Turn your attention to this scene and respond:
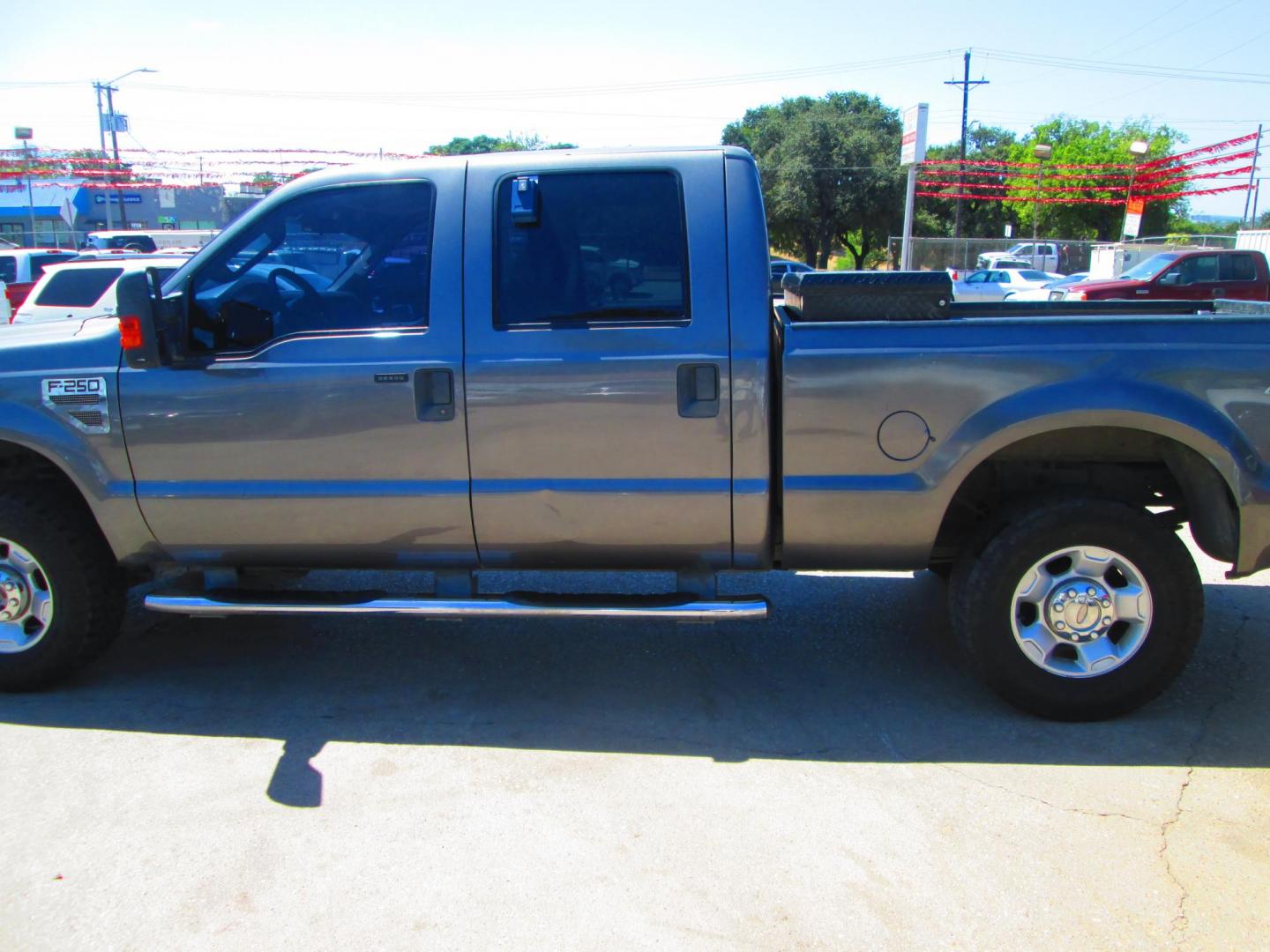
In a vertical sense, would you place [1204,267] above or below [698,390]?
above

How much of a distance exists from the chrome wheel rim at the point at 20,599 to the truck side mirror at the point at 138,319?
1.03 metres

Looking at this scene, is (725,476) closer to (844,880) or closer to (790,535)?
(790,535)

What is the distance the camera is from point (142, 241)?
2580cm

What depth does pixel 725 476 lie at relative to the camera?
12.1 feet

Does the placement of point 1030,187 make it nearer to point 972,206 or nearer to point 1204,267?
point 972,206

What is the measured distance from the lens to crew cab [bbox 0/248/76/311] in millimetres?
17906

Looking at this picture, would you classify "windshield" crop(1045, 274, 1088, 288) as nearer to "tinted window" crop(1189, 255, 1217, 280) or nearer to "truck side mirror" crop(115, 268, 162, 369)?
"tinted window" crop(1189, 255, 1217, 280)

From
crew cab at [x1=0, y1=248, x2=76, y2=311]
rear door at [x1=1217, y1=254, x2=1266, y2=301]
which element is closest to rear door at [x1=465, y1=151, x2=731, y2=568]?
crew cab at [x1=0, y1=248, x2=76, y2=311]

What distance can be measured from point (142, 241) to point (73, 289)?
15.7m

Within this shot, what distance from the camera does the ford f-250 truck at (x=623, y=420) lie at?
11.6 ft

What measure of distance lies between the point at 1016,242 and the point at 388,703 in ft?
130

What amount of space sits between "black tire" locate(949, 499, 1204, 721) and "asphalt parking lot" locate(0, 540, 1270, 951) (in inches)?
5.7

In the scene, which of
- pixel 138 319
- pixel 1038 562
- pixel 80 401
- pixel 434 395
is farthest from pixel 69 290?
pixel 1038 562

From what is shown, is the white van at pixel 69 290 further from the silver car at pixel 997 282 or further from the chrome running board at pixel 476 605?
the silver car at pixel 997 282
